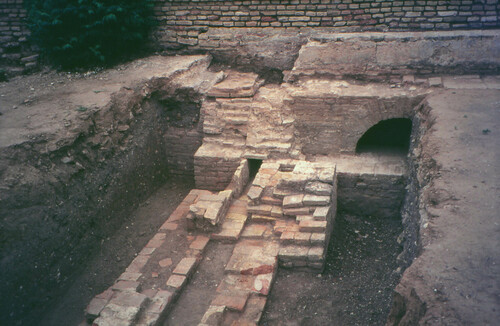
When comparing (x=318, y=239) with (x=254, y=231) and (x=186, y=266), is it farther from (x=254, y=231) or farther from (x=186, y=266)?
(x=186, y=266)

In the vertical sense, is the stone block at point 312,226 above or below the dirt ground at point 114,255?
above

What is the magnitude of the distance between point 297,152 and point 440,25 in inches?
137

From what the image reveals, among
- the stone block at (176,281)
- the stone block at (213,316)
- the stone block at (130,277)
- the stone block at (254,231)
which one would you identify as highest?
the stone block at (254,231)

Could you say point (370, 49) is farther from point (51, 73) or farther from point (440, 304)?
point (51, 73)

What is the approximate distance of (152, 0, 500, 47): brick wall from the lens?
709cm

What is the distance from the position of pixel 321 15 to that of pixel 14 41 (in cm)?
574

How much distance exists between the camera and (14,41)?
8.12 meters

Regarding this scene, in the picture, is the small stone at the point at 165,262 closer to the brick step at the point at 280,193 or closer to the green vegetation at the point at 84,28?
the brick step at the point at 280,193

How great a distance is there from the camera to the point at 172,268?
4879 mm

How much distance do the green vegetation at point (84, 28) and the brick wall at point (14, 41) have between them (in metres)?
0.44

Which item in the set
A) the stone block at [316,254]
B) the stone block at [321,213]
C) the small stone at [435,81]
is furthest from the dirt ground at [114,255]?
the small stone at [435,81]

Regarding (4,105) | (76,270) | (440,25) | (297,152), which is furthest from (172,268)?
(440,25)

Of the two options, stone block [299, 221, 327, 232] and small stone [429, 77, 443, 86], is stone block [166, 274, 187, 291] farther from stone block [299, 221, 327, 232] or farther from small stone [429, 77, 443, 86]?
small stone [429, 77, 443, 86]

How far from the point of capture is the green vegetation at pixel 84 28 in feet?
23.2
